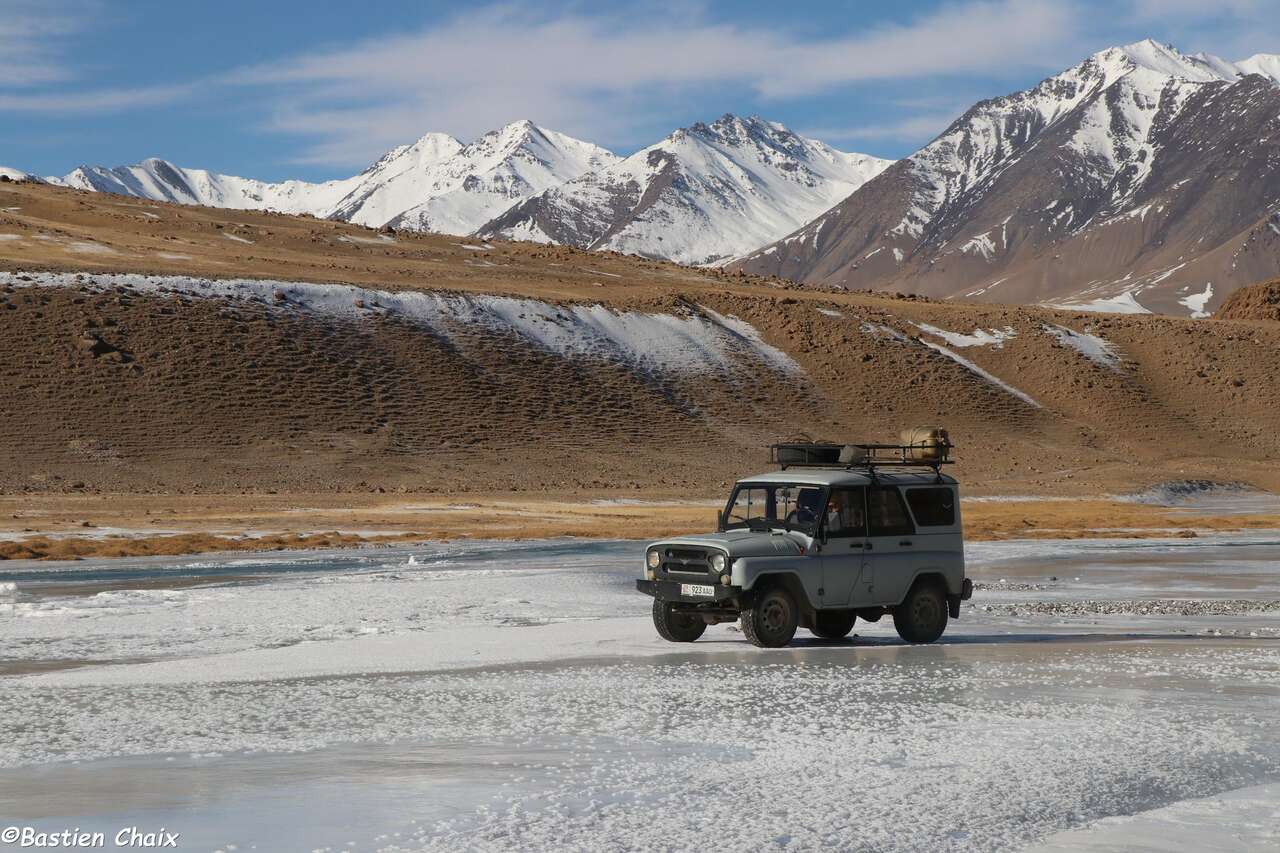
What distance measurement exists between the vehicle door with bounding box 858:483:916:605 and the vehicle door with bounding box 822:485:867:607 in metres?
0.13

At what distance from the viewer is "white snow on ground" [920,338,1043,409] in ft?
330

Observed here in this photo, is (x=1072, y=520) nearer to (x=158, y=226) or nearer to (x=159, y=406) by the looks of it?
(x=159, y=406)

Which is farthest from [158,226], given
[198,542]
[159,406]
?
[198,542]

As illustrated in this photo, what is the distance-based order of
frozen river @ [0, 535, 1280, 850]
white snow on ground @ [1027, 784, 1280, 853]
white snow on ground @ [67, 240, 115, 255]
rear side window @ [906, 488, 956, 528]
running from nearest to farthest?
white snow on ground @ [1027, 784, 1280, 853], frozen river @ [0, 535, 1280, 850], rear side window @ [906, 488, 956, 528], white snow on ground @ [67, 240, 115, 255]

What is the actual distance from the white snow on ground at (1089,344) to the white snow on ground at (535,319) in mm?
24238

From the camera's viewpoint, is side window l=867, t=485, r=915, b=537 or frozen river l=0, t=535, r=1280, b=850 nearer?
frozen river l=0, t=535, r=1280, b=850

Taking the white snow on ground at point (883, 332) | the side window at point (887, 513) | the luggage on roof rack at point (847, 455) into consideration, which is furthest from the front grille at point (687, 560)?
the white snow on ground at point (883, 332)

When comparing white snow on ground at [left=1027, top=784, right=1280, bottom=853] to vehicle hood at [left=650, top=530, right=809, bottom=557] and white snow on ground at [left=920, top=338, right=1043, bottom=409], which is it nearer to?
vehicle hood at [left=650, top=530, right=809, bottom=557]

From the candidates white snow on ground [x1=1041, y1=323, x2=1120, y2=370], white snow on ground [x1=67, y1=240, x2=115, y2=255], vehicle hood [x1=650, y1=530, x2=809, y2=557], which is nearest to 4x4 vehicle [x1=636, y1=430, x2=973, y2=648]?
vehicle hood [x1=650, y1=530, x2=809, y2=557]

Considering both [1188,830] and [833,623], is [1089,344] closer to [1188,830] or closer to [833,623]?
[833,623]

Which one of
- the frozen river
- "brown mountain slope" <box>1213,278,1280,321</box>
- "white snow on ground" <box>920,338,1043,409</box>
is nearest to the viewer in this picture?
the frozen river

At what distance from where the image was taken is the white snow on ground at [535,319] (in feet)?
286

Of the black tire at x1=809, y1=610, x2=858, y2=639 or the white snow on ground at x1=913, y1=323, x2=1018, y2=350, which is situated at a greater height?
the white snow on ground at x1=913, y1=323, x2=1018, y2=350

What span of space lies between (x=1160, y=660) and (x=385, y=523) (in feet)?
116
